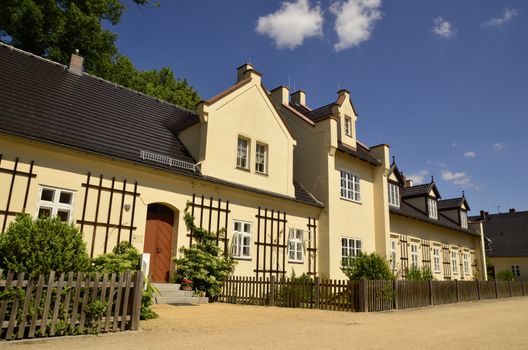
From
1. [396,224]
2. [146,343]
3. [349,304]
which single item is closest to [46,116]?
[146,343]

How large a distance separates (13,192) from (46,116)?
295 centimetres

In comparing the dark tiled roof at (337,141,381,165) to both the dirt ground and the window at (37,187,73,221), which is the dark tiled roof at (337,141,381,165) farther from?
the window at (37,187,73,221)

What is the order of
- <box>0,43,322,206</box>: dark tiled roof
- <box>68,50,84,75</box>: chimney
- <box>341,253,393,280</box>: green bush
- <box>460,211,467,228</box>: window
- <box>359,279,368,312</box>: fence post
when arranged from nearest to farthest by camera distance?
<box>0,43,322,206</box>: dark tiled roof, <box>359,279,368,312</box>: fence post, <box>341,253,393,280</box>: green bush, <box>68,50,84,75</box>: chimney, <box>460,211,467,228</box>: window

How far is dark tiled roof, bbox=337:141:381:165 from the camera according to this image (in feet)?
68.9

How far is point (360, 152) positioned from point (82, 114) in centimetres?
1478

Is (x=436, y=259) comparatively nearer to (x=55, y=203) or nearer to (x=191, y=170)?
(x=191, y=170)

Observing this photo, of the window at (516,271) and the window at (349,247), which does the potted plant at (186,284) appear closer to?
the window at (349,247)

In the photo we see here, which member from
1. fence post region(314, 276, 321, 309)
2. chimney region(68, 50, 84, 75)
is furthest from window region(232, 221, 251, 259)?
chimney region(68, 50, 84, 75)

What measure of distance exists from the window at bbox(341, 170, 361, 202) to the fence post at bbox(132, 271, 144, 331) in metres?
14.4

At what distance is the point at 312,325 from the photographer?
30.4 feet

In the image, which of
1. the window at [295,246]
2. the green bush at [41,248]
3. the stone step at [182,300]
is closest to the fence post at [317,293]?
the stone step at [182,300]

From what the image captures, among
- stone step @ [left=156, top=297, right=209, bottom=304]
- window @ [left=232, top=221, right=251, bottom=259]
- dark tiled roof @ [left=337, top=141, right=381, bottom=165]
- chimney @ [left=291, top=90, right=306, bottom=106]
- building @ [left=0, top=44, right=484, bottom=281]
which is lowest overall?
stone step @ [left=156, top=297, right=209, bottom=304]

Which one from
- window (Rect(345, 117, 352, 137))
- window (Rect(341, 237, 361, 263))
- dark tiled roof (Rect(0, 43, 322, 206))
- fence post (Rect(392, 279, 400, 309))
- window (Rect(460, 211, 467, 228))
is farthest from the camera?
window (Rect(460, 211, 467, 228))

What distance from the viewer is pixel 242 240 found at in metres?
16.5
